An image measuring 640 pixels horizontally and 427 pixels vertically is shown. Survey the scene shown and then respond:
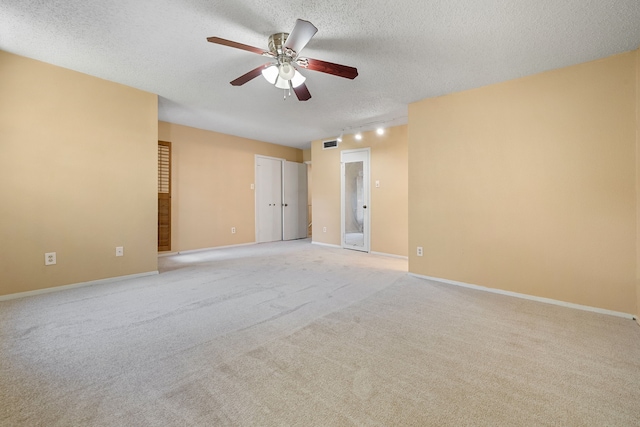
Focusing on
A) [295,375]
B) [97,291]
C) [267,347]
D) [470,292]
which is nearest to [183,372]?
[267,347]

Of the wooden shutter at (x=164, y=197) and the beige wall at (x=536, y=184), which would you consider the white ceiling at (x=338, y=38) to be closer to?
the beige wall at (x=536, y=184)

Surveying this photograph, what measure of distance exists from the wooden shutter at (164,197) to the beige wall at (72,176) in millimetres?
1543

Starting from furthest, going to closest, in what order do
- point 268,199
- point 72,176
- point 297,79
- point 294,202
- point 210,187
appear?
1. point 294,202
2. point 268,199
3. point 210,187
4. point 72,176
5. point 297,79

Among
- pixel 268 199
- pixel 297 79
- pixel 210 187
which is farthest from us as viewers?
pixel 268 199

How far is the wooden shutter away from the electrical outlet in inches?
84.5

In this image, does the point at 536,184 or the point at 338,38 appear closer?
the point at 338,38

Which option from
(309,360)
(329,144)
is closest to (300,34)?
(309,360)

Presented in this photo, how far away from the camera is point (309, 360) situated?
1729mm

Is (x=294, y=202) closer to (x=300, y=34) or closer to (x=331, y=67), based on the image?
(x=331, y=67)

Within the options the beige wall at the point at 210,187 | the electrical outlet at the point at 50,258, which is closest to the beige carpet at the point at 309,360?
the electrical outlet at the point at 50,258

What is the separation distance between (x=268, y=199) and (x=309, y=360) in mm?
5419

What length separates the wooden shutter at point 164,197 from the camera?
5059 millimetres

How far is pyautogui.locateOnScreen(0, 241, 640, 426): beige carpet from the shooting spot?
4.26 ft

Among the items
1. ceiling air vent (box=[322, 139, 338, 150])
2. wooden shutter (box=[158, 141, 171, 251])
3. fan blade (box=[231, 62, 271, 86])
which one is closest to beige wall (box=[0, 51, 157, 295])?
wooden shutter (box=[158, 141, 171, 251])
